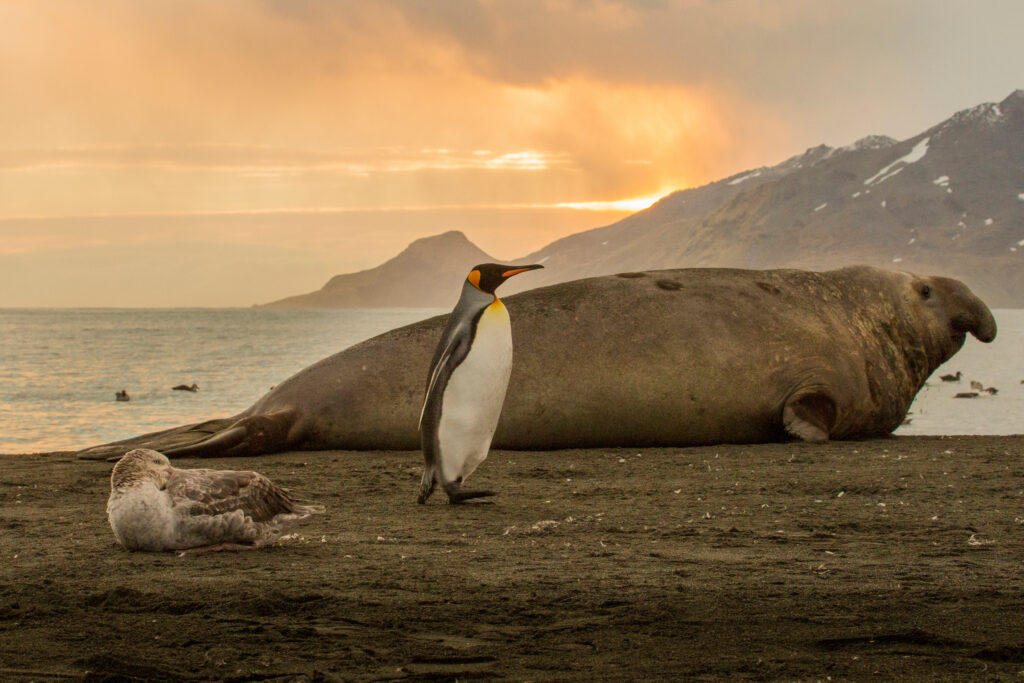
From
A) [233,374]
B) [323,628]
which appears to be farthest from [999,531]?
[233,374]

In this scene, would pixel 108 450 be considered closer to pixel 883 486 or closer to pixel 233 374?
pixel 883 486

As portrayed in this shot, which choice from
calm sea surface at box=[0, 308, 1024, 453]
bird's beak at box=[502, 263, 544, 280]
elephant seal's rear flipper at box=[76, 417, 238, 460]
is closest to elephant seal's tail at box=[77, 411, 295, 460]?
elephant seal's rear flipper at box=[76, 417, 238, 460]

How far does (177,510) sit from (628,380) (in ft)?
15.5

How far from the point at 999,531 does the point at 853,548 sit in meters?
0.89

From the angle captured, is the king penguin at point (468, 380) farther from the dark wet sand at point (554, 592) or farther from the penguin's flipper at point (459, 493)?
the dark wet sand at point (554, 592)

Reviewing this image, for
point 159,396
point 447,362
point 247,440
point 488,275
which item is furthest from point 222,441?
point 159,396

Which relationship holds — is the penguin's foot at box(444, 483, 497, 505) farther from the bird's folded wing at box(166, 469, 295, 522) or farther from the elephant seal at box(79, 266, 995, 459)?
the elephant seal at box(79, 266, 995, 459)

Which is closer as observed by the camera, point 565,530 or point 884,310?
point 565,530

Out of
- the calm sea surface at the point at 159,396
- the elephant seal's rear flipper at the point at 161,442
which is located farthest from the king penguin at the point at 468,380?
the calm sea surface at the point at 159,396

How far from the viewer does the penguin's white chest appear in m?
6.02

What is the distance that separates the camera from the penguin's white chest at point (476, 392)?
19.8 feet

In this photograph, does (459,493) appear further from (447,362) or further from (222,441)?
(222,441)

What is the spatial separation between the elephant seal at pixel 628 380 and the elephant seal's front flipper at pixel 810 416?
12mm

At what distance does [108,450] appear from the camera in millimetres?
8625
